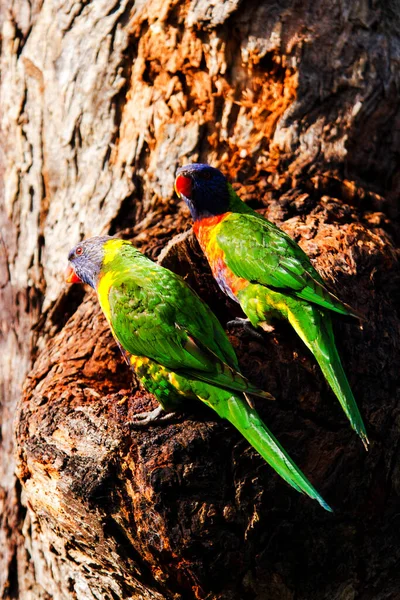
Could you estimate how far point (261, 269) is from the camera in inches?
126

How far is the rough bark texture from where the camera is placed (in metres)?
2.65

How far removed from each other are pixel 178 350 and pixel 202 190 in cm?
110

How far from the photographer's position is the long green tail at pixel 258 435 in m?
2.44

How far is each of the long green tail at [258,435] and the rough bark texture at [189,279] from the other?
3.8 inches

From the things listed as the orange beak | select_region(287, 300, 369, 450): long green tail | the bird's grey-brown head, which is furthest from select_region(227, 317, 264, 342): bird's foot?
the orange beak

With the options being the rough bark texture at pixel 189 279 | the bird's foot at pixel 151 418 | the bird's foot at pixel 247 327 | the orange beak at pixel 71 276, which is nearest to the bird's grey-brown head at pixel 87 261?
the orange beak at pixel 71 276

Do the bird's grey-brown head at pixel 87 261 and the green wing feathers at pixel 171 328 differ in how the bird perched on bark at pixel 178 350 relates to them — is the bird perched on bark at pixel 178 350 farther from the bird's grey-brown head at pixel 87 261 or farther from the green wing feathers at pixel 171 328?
the bird's grey-brown head at pixel 87 261

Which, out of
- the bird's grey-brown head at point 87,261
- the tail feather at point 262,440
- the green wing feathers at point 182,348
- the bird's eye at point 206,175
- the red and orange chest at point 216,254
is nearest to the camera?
the tail feather at point 262,440

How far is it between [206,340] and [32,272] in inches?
72.1

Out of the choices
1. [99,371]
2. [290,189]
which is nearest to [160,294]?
[99,371]

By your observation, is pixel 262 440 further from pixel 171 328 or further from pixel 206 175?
pixel 206 175

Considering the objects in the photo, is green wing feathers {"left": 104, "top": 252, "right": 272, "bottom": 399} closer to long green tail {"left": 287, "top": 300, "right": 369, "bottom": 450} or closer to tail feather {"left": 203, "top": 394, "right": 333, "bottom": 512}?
tail feather {"left": 203, "top": 394, "right": 333, "bottom": 512}

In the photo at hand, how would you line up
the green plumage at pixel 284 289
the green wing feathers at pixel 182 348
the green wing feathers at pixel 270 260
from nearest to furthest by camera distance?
the green wing feathers at pixel 182 348 → the green plumage at pixel 284 289 → the green wing feathers at pixel 270 260

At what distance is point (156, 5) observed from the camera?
13.3ft
